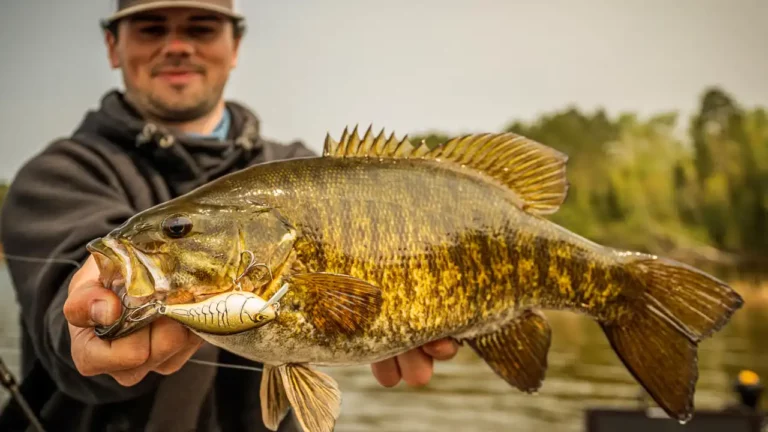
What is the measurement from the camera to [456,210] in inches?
65.3

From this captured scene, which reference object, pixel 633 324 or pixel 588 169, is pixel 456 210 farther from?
pixel 588 169

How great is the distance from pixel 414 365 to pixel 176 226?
36.4 inches

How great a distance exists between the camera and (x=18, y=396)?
7.00 feet

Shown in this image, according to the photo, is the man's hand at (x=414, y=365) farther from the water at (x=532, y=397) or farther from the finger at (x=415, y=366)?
the water at (x=532, y=397)

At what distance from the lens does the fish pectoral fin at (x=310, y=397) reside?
1.45m

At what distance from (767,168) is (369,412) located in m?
20.4

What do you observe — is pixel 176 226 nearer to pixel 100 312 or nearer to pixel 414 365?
pixel 100 312

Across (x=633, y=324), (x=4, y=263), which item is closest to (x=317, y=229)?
(x=633, y=324)

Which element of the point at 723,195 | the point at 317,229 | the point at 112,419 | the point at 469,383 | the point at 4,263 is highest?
the point at 317,229

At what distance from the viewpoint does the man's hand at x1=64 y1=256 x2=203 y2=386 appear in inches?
50.1

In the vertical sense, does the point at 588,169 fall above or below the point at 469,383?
above

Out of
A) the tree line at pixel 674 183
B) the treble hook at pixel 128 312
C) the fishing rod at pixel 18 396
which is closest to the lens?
the treble hook at pixel 128 312

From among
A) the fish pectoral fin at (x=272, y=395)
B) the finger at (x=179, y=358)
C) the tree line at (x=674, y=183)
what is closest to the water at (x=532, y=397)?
the tree line at (x=674, y=183)

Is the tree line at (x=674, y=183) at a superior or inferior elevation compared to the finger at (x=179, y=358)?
inferior
